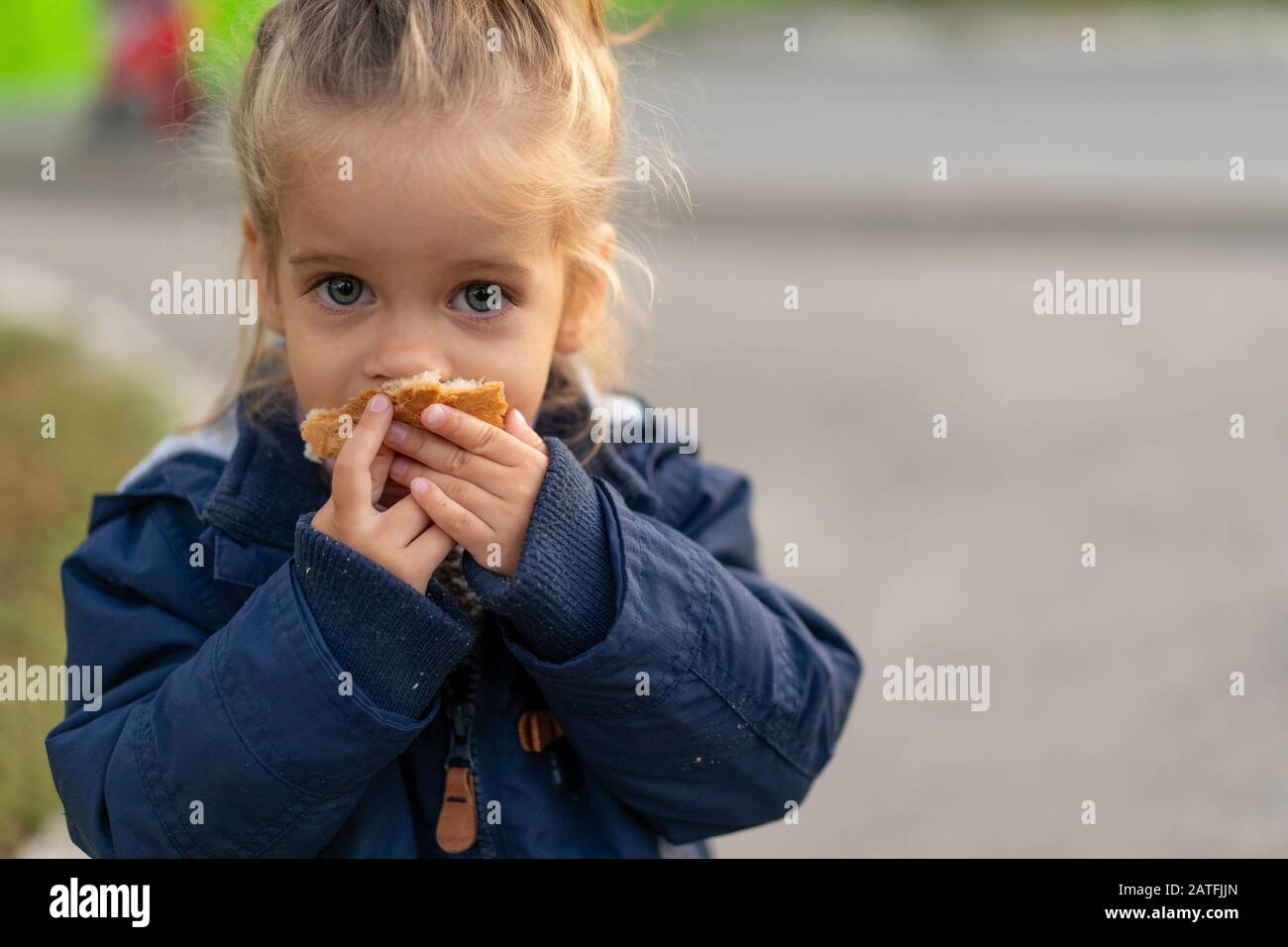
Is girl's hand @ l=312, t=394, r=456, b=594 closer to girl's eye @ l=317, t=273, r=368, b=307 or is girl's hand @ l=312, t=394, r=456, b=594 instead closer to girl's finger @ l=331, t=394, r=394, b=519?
girl's finger @ l=331, t=394, r=394, b=519

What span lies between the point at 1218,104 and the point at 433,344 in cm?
1102

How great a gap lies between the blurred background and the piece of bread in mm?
590

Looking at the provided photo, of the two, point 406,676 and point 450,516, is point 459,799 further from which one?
point 450,516

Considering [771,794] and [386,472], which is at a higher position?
[386,472]

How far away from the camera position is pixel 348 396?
1.92m

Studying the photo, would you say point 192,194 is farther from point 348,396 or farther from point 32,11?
point 32,11

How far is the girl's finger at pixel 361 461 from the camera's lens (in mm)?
1816

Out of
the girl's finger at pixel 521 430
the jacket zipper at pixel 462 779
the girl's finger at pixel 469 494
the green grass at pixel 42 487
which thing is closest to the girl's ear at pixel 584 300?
the girl's finger at pixel 521 430

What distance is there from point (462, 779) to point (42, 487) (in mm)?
2720

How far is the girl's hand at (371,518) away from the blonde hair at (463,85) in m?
0.35

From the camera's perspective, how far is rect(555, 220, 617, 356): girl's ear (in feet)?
7.02

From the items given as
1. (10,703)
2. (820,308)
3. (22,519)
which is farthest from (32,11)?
(10,703)

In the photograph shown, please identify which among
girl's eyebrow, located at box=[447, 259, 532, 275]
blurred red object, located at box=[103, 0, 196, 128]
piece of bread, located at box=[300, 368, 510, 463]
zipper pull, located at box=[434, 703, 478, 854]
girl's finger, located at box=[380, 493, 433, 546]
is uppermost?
blurred red object, located at box=[103, 0, 196, 128]

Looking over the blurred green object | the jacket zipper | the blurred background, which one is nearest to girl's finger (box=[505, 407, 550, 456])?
the jacket zipper
